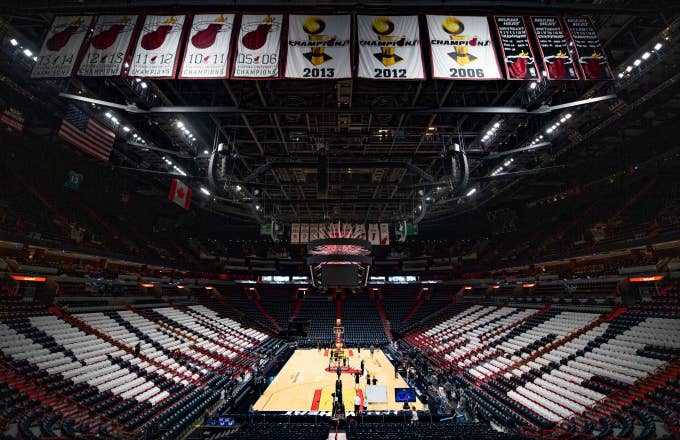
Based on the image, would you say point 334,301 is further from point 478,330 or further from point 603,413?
point 603,413

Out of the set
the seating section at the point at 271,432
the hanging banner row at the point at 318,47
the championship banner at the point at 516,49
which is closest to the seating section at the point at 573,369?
the seating section at the point at 271,432

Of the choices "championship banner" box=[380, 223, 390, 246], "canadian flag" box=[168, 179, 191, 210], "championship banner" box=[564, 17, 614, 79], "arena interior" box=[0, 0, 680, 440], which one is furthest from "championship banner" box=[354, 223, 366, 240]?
"championship banner" box=[564, 17, 614, 79]

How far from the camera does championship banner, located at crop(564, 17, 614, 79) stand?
6.65 metres

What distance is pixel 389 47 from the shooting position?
6.60 m

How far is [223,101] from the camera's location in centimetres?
1088

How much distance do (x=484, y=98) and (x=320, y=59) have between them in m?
6.84

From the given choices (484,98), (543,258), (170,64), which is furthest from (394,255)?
(170,64)

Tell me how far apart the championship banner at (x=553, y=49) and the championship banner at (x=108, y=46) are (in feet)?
32.0

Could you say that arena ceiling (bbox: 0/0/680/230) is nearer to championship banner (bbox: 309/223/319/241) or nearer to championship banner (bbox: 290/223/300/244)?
championship banner (bbox: 309/223/319/241)

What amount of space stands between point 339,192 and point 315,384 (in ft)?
35.7

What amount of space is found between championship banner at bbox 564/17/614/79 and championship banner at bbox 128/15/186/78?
940 cm

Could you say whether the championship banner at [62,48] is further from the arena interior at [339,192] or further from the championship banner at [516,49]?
the championship banner at [516,49]

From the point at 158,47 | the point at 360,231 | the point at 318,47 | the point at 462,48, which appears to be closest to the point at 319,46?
the point at 318,47

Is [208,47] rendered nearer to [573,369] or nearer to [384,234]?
[384,234]
